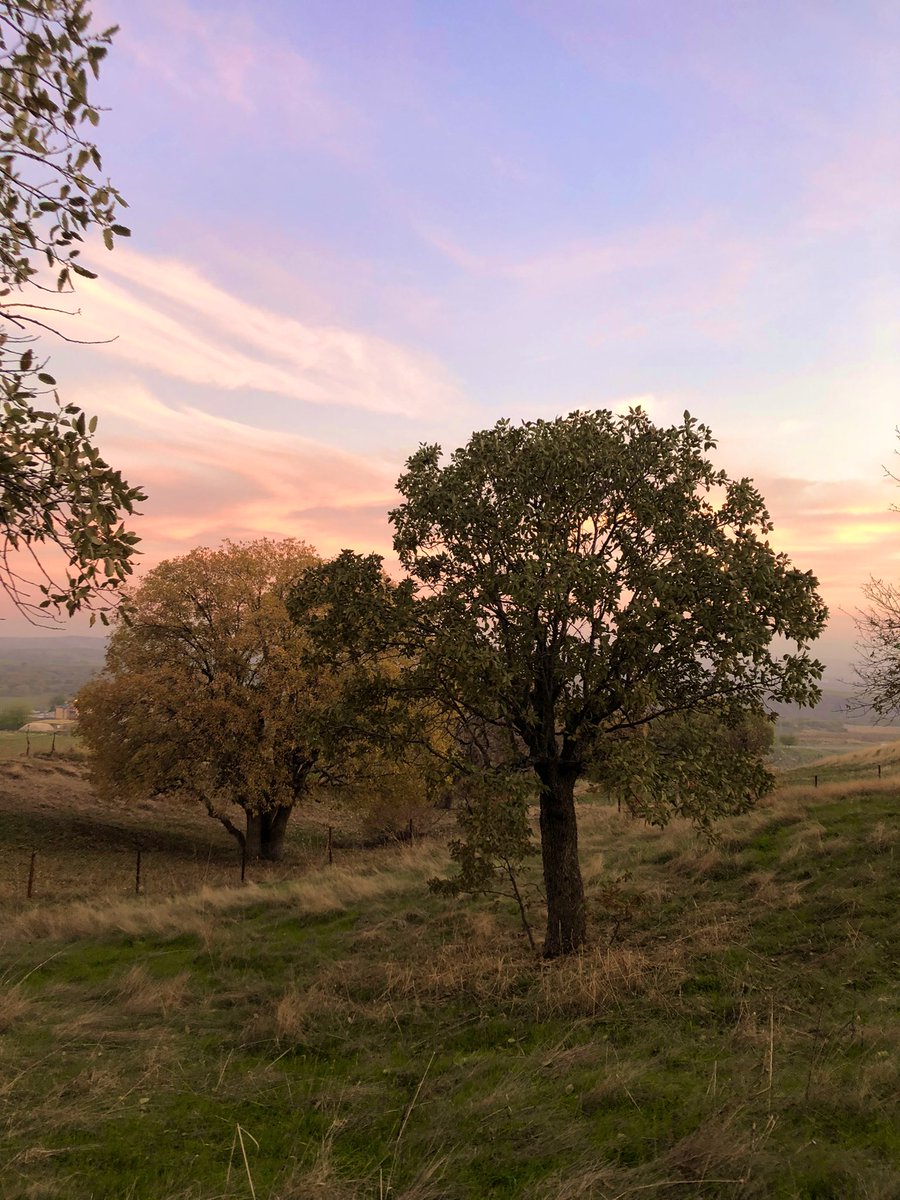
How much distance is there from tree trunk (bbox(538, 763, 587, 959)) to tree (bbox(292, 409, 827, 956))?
0.02m

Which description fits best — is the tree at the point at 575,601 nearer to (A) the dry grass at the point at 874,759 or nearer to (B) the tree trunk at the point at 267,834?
(B) the tree trunk at the point at 267,834

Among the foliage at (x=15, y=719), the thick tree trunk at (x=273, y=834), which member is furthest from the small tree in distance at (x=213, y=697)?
the foliage at (x=15, y=719)

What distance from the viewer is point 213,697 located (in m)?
24.7

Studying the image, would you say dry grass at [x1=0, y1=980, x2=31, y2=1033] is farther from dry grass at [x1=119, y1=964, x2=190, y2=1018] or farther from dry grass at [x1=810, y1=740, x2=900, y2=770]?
dry grass at [x1=810, y1=740, x2=900, y2=770]

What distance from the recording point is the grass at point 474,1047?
5.25 metres

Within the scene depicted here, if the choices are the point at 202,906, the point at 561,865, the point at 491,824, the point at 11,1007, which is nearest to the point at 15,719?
the point at 202,906

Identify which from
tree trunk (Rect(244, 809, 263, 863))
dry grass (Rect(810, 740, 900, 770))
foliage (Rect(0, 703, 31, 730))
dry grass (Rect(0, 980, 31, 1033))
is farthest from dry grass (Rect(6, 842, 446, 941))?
foliage (Rect(0, 703, 31, 730))

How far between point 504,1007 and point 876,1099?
15.3ft

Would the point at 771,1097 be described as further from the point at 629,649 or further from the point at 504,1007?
the point at 629,649

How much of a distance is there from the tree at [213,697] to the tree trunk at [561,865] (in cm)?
1372

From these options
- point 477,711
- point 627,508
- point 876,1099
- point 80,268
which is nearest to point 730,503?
point 627,508

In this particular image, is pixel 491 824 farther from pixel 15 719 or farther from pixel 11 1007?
Answer: pixel 15 719

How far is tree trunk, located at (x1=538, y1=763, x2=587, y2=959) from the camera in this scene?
11.3m

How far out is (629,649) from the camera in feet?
34.4
